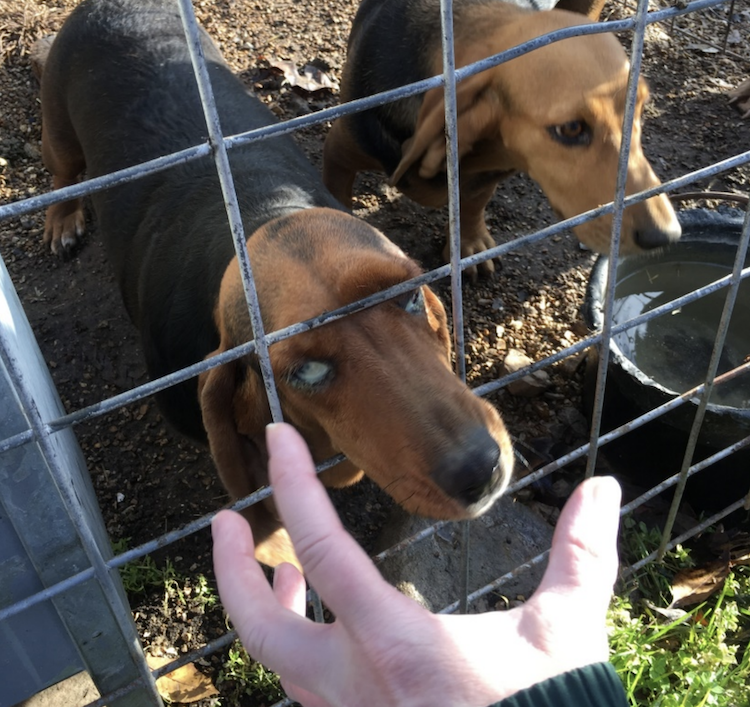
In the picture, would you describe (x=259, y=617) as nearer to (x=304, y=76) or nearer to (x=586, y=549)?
(x=586, y=549)

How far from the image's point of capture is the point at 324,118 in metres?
1.34

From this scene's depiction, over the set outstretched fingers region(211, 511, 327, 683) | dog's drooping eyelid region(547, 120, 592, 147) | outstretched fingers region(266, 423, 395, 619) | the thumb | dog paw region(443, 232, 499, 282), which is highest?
outstretched fingers region(266, 423, 395, 619)

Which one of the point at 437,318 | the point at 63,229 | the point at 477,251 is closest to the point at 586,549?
the point at 437,318

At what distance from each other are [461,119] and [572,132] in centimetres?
59

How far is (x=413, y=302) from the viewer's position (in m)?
2.05

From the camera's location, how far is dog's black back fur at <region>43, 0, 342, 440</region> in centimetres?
279

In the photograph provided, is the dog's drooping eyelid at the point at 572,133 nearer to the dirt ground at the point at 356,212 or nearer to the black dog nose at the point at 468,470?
the dirt ground at the point at 356,212

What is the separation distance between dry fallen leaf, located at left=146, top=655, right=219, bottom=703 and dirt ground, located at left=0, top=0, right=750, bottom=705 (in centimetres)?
12

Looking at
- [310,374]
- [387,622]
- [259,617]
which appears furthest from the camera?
[310,374]

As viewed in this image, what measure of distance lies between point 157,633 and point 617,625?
1840 millimetres

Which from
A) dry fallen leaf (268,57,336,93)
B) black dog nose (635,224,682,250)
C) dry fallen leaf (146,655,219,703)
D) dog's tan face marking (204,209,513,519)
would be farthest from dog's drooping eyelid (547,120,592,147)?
dry fallen leaf (268,57,336,93)

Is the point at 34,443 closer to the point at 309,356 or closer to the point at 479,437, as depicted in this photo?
the point at 309,356

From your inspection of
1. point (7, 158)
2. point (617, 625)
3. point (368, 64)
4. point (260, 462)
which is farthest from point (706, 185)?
point (7, 158)

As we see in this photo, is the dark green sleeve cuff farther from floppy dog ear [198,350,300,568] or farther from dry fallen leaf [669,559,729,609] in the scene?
dry fallen leaf [669,559,729,609]
